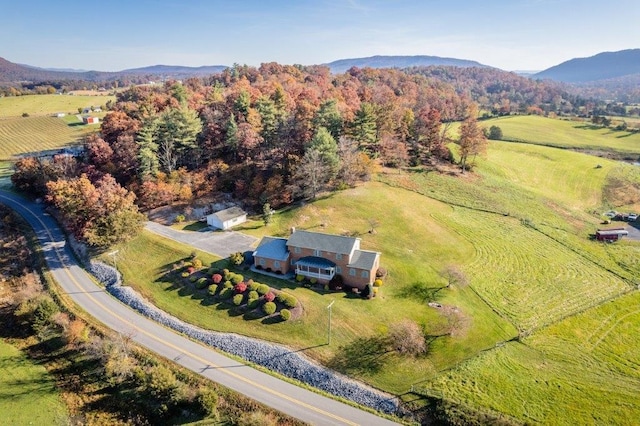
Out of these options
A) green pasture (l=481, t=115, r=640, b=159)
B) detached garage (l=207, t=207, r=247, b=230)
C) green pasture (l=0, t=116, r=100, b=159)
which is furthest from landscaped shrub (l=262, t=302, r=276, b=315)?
green pasture (l=481, t=115, r=640, b=159)

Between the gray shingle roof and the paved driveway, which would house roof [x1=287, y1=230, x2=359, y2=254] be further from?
the gray shingle roof

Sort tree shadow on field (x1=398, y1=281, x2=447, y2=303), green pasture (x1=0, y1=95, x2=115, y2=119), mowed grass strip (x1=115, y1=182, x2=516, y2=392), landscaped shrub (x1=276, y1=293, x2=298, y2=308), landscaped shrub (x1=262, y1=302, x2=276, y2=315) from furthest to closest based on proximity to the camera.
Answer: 1. green pasture (x1=0, y1=95, x2=115, y2=119)
2. tree shadow on field (x1=398, y1=281, x2=447, y2=303)
3. landscaped shrub (x1=276, y1=293, x2=298, y2=308)
4. landscaped shrub (x1=262, y1=302, x2=276, y2=315)
5. mowed grass strip (x1=115, y1=182, x2=516, y2=392)

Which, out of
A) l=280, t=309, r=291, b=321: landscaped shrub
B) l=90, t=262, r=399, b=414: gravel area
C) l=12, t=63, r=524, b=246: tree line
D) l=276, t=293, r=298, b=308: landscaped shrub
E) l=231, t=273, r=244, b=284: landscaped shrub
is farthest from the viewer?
l=12, t=63, r=524, b=246: tree line

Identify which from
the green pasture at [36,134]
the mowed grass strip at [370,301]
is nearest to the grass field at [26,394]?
the mowed grass strip at [370,301]

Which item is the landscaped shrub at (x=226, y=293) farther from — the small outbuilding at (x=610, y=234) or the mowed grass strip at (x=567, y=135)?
the mowed grass strip at (x=567, y=135)

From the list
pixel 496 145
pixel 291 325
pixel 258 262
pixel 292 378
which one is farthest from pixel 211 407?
pixel 496 145

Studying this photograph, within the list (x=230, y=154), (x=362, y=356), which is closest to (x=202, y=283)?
(x=362, y=356)

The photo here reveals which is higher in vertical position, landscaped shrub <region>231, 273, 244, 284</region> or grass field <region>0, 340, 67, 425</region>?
landscaped shrub <region>231, 273, 244, 284</region>
